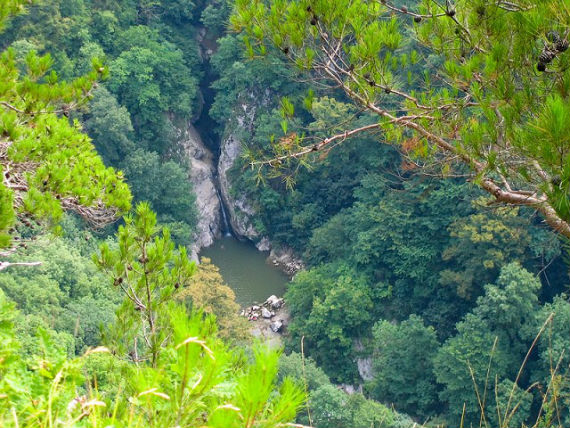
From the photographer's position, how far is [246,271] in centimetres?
1688

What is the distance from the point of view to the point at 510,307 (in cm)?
1059

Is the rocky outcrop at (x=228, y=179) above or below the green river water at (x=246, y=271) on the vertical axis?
above

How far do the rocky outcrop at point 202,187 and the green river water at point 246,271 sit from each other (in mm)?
386

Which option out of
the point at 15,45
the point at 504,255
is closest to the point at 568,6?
the point at 504,255

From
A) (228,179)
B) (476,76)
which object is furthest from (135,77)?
(476,76)

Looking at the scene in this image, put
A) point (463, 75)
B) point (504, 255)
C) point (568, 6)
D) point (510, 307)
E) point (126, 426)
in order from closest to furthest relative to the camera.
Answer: point (126, 426)
point (568, 6)
point (463, 75)
point (510, 307)
point (504, 255)

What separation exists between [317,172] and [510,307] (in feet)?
25.5

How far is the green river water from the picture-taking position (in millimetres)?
Answer: 15812

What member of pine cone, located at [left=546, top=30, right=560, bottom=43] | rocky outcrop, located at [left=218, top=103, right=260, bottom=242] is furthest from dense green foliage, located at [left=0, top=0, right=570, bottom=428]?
rocky outcrop, located at [left=218, top=103, right=260, bottom=242]

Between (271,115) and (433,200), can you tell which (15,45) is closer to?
(271,115)

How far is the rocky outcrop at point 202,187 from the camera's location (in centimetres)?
1839

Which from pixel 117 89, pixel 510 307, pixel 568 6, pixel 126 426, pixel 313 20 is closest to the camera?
pixel 126 426

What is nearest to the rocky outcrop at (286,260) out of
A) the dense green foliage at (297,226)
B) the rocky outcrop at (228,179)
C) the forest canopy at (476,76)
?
the dense green foliage at (297,226)

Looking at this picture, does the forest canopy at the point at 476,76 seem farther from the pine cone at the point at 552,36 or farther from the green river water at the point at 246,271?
the green river water at the point at 246,271
